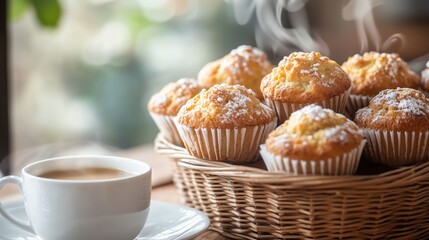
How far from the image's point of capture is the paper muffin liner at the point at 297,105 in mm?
1340

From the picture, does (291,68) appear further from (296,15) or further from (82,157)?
(296,15)

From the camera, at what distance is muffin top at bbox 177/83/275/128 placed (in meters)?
1.30

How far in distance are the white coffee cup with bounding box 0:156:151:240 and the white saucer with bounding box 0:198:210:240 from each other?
0.20ft

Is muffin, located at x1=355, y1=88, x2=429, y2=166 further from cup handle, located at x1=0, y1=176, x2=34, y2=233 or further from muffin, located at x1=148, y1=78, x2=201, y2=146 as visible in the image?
cup handle, located at x1=0, y1=176, x2=34, y2=233

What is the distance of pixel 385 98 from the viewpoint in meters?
1.31

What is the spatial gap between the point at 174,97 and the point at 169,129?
0.26ft

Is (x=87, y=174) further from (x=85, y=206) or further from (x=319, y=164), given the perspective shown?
(x=319, y=164)

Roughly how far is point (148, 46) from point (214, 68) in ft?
7.50

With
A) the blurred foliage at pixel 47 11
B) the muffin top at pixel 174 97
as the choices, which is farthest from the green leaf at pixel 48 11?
the muffin top at pixel 174 97

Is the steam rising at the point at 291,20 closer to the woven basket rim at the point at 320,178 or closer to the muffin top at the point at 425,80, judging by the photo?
the muffin top at the point at 425,80

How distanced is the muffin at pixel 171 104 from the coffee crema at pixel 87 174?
0.28 metres

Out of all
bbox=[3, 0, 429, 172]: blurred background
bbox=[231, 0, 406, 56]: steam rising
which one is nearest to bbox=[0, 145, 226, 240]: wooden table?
bbox=[231, 0, 406, 56]: steam rising

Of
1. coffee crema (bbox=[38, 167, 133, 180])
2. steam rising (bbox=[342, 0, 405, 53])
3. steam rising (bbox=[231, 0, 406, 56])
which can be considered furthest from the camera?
steam rising (bbox=[231, 0, 406, 56])

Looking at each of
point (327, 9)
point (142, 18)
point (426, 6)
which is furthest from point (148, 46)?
point (426, 6)
